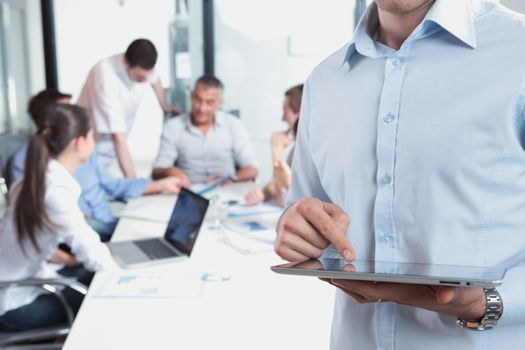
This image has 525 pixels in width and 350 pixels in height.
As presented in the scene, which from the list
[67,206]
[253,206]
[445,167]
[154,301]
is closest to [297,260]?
[445,167]

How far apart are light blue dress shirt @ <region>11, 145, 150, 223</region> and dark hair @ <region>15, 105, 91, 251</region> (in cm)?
82

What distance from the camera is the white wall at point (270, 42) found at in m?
6.42

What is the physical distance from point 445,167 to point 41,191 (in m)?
2.10

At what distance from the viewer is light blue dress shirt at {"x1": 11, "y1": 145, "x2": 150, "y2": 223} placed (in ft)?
12.5

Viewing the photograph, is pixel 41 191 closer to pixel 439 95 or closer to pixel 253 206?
pixel 253 206

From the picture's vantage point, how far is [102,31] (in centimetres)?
648

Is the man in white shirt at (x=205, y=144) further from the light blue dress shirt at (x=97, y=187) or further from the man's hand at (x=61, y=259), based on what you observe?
the man's hand at (x=61, y=259)

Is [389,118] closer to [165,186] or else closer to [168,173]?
[165,186]

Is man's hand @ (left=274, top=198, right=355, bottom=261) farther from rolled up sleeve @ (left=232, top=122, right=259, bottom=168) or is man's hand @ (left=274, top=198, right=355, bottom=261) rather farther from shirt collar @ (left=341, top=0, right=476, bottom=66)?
rolled up sleeve @ (left=232, top=122, right=259, bottom=168)

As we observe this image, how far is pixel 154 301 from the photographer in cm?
197

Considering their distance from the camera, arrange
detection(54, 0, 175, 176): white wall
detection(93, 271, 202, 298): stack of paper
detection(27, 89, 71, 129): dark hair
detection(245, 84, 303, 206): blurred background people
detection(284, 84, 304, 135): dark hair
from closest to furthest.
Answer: detection(93, 271, 202, 298): stack of paper
detection(245, 84, 303, 206): blurred background people
detection(284, 84, 304, 135): dark hair
detection(27, 89, 71, 129): dark hair
detection(54, 0, 175, 176): white wall

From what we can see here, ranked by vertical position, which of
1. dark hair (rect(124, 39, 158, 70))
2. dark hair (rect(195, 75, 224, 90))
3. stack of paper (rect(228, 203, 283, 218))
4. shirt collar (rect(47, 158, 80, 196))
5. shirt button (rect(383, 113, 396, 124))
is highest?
dark hair (rect(124, 39, 158, 70))

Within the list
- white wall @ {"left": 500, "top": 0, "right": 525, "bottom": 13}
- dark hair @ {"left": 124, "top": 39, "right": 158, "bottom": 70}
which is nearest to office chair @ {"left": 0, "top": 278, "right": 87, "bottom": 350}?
white wall @ {"left": 500, "top": 0, "right": 525, "bottom": 13}

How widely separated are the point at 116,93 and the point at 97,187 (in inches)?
54.4
